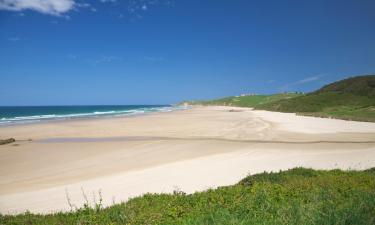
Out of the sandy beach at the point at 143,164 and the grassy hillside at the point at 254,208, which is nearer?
the grassy hillside at the point at 254,208

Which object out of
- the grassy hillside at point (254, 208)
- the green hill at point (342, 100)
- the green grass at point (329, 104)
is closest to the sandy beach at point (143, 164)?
the grassy hillside at point (254, 208)

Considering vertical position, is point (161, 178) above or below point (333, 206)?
below

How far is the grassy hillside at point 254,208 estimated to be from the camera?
5684mm

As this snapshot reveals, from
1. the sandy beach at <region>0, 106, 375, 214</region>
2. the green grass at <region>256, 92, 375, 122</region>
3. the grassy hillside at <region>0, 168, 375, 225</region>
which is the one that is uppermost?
the green grass at <region>256, 92, 375, 122</region>

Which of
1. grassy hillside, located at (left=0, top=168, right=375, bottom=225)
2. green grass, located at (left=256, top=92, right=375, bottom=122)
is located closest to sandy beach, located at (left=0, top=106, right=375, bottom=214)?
grassy hillside, located at (left=0, top=168, right=375, bottom=225)

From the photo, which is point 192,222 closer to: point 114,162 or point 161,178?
point 161,178

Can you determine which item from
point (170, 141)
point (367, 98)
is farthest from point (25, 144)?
point (367, 98)

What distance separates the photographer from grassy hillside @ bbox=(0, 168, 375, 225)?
5684 mm

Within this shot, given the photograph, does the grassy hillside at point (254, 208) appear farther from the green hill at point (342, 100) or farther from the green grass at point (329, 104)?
the green hill at point (342, 100)

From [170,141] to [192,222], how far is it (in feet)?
68.1

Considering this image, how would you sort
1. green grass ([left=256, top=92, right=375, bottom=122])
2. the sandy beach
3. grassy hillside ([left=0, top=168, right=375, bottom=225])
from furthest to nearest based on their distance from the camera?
1. green grass ([left=256, top=92, right=375, bottom=122])
2. the sandy beach
3. grassy hillside ([left=0, top=168, right=375, bottom=225])

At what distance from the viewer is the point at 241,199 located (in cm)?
704

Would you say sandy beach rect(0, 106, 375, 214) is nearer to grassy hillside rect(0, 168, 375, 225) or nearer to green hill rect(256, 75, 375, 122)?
grassy hillside rect(0, 168, 375, 225)

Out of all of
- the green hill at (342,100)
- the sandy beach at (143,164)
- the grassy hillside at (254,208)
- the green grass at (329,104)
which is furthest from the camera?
the green hill at (342,100)
